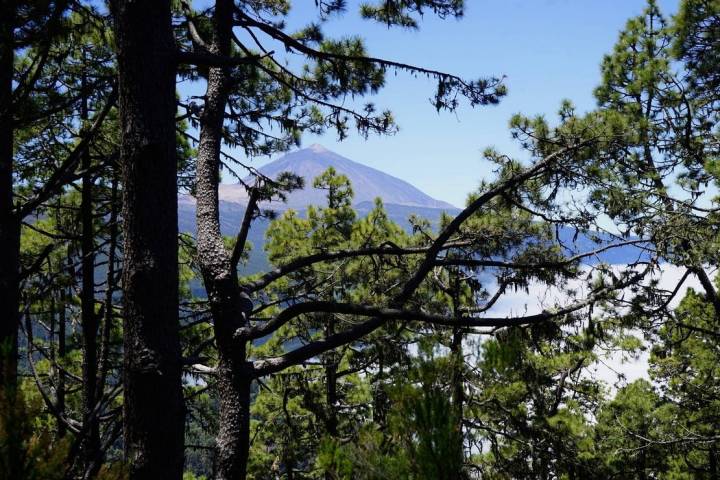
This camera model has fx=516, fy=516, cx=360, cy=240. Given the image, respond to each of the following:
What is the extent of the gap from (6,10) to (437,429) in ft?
11.5

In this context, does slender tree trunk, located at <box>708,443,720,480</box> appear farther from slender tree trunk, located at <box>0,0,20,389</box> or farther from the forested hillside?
slender tree trunk, located at <box>0,0,20,389</box>

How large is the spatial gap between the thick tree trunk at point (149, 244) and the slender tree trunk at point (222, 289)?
2.98 feet

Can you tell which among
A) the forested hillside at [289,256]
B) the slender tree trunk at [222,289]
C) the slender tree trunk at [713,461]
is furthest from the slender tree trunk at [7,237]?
the slender tree trunk at [713,461]

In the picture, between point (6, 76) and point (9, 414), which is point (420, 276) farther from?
point (6, 76)

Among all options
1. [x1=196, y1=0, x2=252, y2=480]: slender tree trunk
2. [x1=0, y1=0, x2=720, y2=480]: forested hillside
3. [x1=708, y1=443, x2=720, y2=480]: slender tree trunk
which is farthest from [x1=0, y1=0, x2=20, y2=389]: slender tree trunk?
[x1=708, y1=443, x2=720, y2=480]: slender tree trunk

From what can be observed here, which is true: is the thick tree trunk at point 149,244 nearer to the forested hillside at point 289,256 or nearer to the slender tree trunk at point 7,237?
the forested hillside at point 289,256

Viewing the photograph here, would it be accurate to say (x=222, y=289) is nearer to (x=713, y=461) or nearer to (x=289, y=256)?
(x=289, y=256)

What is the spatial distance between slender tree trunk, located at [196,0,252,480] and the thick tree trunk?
909mm

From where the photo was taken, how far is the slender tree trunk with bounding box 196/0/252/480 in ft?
11.6

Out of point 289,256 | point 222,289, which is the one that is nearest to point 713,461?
point 289,256

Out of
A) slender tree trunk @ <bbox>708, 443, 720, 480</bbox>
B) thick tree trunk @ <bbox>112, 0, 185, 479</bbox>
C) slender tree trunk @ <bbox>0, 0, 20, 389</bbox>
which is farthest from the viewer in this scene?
slender tree trunk @ <bbox>708, 443, 720, 480</bbox>

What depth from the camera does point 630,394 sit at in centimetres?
1508

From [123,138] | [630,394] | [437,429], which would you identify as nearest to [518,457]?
[630,394]

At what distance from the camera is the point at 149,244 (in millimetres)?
2633
